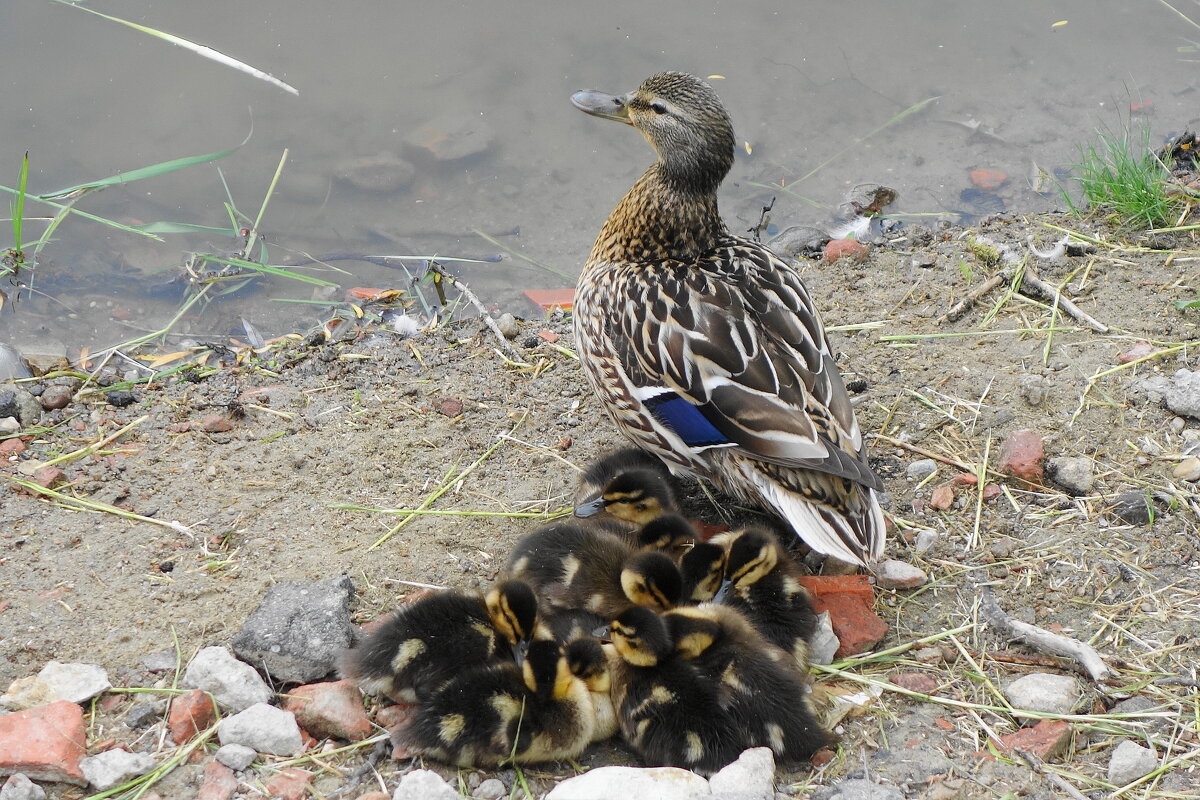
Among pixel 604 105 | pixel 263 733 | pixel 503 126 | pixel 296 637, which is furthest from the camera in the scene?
pixel 503 126

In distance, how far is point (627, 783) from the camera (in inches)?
88.7

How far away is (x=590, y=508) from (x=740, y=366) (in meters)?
0.63

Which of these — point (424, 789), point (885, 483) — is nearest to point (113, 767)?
point (424, 789)

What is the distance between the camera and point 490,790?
245cm

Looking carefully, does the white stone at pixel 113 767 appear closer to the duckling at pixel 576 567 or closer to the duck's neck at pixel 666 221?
the duckling at pixel 576 567

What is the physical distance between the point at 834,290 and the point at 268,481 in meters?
2.57

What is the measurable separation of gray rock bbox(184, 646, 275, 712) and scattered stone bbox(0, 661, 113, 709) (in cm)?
21

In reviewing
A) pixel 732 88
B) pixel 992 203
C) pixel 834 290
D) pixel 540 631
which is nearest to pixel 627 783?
pixel 540 631

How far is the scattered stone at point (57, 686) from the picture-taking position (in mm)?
2553

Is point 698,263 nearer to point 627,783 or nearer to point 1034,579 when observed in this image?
point 1034,579

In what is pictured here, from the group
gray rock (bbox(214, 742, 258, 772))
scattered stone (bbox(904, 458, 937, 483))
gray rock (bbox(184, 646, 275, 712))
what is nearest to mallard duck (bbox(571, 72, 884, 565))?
scattered stone (bbox(904, 458, 937, 483))

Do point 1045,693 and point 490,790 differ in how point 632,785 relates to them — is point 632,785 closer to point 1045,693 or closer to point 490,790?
point 490,790

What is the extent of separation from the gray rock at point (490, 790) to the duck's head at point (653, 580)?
582 millimetres

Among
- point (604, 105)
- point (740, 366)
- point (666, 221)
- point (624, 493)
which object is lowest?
point (624, 493)
